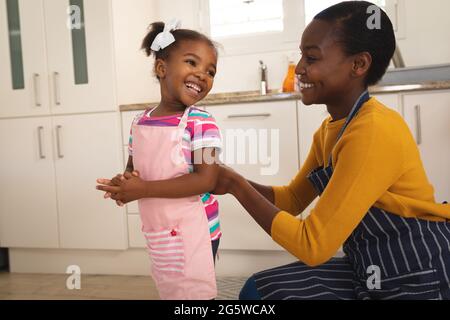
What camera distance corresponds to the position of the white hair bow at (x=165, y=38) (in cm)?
103

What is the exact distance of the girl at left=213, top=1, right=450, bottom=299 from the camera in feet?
2.50

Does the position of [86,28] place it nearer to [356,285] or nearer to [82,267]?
[82,267]

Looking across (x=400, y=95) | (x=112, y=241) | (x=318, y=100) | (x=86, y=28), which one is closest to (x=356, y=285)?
(x=318, y=100)

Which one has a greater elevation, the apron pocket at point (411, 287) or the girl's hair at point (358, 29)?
the girl's hair at point (358, 29)

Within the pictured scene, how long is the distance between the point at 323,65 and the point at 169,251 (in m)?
0.52

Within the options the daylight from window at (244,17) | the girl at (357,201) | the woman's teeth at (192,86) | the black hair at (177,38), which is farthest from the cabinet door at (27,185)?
the girl at (357,201)

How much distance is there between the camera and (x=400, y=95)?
1.86m

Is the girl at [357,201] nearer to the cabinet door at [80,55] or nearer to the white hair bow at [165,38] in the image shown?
the white hair bow at [165,38]

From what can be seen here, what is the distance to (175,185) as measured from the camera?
0.93 m

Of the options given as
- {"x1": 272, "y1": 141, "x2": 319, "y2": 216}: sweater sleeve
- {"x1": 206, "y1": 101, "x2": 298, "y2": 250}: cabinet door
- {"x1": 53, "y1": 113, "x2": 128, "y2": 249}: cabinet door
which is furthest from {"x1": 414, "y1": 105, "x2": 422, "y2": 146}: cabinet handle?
{"x1": 53, "y1": 113, "x2": 128, "y2": 249}: cabinet door

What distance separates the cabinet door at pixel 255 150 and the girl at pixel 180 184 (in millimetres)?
995

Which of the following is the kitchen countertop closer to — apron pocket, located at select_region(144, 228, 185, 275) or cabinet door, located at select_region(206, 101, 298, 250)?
cabinet door, located at select_region(206, 101, 298, 250)

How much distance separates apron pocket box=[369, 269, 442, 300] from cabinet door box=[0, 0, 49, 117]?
2.06 metres
